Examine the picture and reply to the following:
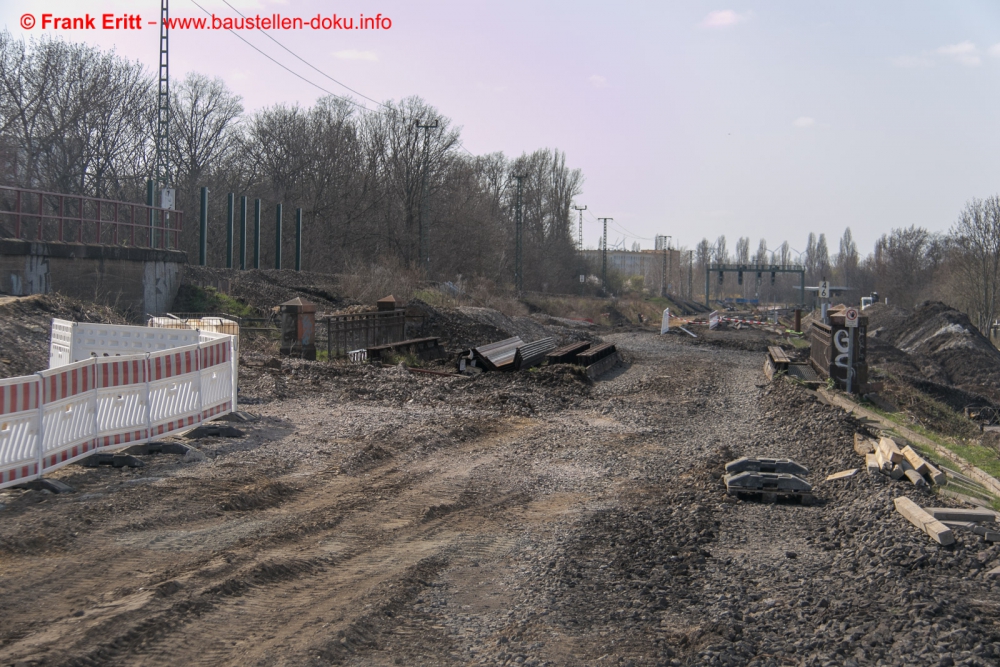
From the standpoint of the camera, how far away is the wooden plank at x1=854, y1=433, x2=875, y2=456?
10.2 metres

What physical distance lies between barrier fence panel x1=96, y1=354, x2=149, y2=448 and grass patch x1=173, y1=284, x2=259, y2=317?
1686cm

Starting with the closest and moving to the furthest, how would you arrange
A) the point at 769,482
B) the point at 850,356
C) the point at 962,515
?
the point at 962,515, the point at 769,482, the point at 850,356

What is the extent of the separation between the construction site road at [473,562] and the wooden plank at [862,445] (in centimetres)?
19

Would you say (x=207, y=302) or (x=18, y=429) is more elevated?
(x=207, y=302)

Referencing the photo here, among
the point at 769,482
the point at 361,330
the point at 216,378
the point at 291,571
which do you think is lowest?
the point at 291,571

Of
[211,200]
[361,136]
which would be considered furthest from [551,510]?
[361,136]

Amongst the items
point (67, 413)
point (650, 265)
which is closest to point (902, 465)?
point (67, 413)

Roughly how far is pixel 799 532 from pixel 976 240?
56.2 m

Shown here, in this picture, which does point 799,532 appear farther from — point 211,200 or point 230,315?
point 211,200

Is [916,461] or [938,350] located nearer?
[916,461]

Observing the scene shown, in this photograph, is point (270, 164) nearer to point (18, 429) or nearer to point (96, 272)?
point (96, 272)

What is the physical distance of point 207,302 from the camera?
26.9 metres

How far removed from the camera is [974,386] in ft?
94.5

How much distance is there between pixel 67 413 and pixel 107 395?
0.74 m
